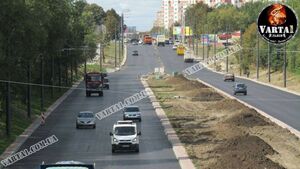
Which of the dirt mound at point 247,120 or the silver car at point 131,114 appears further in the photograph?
the silver car at point 131,114

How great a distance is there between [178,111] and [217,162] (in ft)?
119

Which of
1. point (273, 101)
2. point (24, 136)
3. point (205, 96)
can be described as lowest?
point (273, 101)

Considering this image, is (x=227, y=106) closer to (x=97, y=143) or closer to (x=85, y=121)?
(x=85, y=121)

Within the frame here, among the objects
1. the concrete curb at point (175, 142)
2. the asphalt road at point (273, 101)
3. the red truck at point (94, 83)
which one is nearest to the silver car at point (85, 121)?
the concrete curb at point (175, 142)

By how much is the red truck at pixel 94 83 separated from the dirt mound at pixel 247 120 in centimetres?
3510

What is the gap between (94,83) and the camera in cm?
9100

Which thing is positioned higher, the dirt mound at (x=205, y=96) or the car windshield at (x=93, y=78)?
the car windshield at (x=93, y=78)

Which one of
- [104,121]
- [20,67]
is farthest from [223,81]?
[20,67]

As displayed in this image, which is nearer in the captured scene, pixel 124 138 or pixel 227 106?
pixel 124 138

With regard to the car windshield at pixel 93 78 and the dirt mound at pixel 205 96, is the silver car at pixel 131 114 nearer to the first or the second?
the dirt mound at pixel 205 96

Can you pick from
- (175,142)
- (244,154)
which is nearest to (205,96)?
(175,142)

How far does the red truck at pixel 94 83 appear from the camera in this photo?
8988cm

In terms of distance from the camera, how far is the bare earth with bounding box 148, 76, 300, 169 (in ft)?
108

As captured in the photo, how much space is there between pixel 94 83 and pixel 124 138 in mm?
51904
